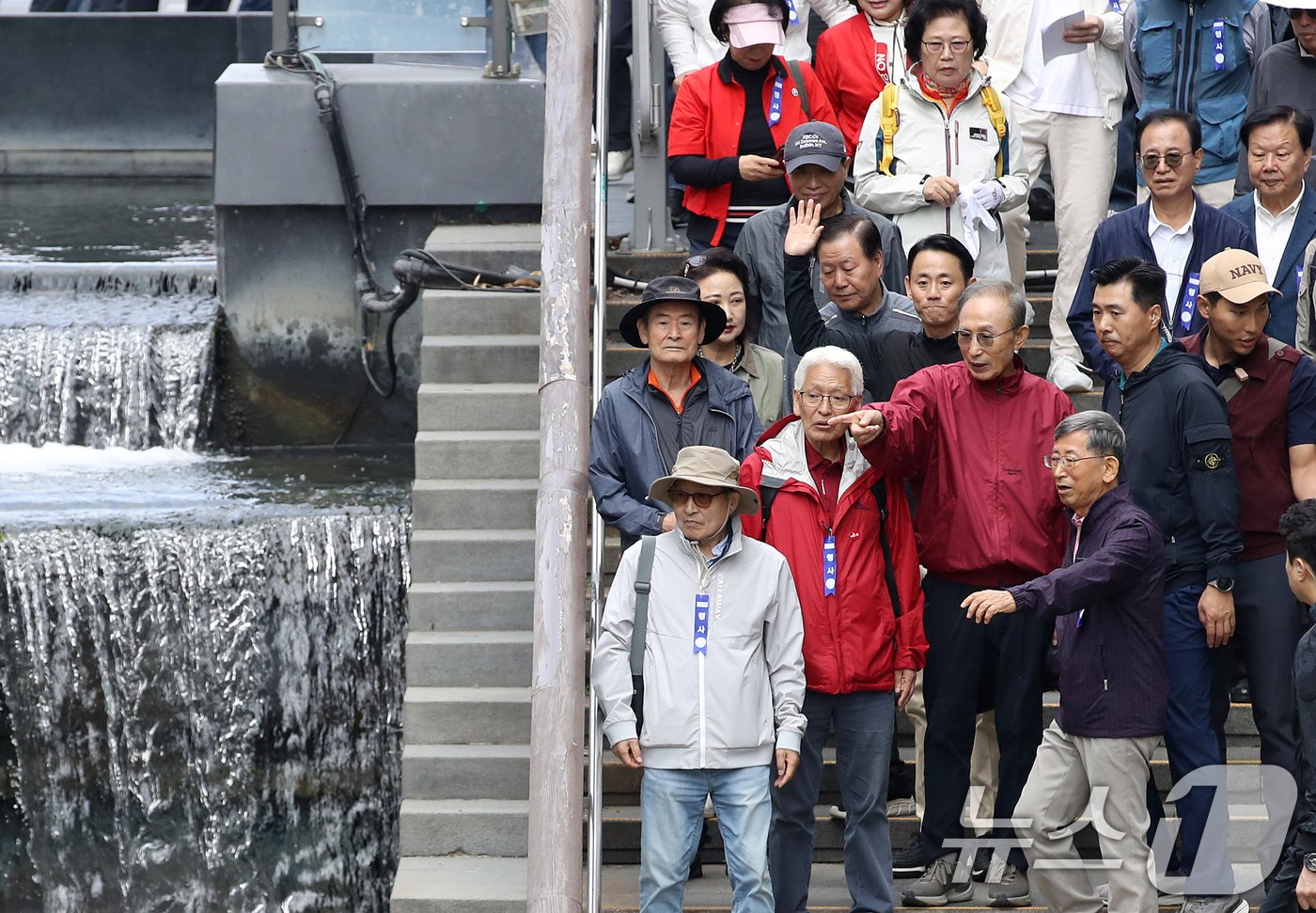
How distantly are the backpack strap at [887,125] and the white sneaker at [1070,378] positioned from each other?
1053 millimetres

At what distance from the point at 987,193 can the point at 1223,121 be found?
131 cm

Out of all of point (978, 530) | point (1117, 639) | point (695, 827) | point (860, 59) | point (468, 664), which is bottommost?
point (695, 827)

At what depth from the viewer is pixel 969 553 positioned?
19.4 ft

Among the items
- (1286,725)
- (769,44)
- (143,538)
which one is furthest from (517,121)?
(1286,725)

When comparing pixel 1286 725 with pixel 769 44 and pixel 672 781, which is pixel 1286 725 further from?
pixel 769 44

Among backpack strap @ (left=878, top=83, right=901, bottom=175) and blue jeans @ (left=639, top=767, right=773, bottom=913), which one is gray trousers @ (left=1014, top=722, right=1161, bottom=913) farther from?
backpack strap @ (left=878, top=83, right=901, bottom=175)

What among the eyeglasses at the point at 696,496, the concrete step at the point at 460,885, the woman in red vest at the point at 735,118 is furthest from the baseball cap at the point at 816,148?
the concrete step at the point at 460,885

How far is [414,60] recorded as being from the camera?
397 inches

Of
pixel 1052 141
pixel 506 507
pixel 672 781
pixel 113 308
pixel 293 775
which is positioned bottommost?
pixel 293 775

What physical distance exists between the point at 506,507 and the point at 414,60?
11.1ft

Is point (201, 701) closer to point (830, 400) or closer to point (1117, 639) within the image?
point (830, 400)

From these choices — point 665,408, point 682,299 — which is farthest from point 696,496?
point 682,299

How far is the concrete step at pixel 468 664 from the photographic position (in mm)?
7316

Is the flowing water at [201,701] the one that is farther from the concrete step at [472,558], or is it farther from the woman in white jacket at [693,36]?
the woman in white jacket at [693,36]
